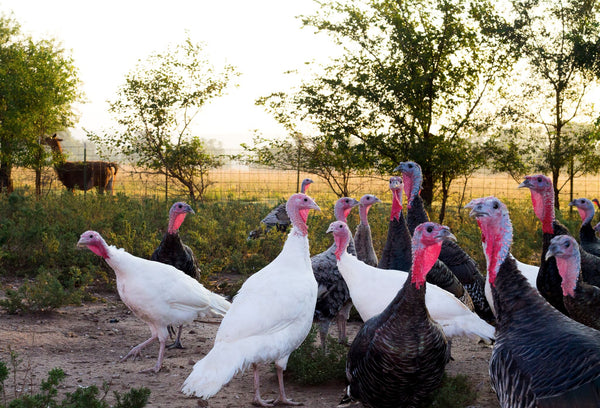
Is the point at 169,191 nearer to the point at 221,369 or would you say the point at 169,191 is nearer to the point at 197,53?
the point at 197,53


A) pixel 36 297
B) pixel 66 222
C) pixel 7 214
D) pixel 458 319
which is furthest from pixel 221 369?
pixel 7 214

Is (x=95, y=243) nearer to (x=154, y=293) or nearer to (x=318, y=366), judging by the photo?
(x=154, y=293)

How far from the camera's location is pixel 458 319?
5039mm

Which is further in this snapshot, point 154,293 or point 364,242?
point 364,242

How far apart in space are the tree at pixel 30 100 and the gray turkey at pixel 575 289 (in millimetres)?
15783

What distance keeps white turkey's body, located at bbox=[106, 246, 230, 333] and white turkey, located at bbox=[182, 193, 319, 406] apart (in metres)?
0.94

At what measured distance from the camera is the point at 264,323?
4719 mm

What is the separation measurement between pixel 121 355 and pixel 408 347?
10.3 ft

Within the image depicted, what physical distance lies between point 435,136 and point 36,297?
991 centimetres

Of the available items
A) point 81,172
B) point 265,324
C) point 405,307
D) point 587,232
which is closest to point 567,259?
point 405,307

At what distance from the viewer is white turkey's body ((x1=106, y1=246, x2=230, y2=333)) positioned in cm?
568

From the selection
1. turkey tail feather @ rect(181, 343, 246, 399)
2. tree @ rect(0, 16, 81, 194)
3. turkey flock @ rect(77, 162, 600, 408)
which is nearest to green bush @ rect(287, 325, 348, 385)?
turkey flock @ rect(77, 162, 600, 408)

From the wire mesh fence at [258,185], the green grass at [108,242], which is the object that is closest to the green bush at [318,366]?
the green grass at [108,242]

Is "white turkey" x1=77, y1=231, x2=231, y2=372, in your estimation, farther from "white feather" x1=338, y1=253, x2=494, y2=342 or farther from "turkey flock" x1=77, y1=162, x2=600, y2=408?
"white feather" x1=338, y1=253, x2=494, y2=342
